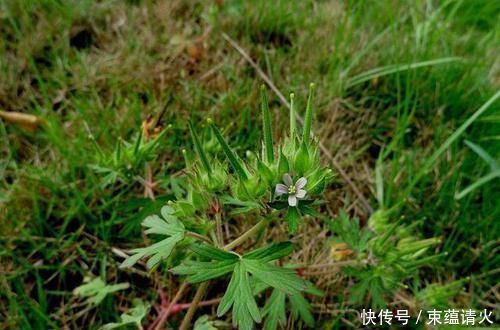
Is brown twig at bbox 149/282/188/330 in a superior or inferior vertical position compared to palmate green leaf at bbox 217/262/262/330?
inferior

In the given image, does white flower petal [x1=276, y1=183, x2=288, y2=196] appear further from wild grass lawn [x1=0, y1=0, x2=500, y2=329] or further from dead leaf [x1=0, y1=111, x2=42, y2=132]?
dead leaf [x1=0, y1=111, x2=42, y2=132]

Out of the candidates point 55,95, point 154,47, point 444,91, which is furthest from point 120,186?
point 444,91

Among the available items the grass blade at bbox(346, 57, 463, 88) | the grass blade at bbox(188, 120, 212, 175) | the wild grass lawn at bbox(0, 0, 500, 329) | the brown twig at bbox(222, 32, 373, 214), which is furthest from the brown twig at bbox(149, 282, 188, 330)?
the grass blade at bbox(346, 57, 463, 88)

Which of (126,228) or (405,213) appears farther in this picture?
(405,213)

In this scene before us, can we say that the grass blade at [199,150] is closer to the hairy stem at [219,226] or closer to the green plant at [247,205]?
the green plant at [247,205]

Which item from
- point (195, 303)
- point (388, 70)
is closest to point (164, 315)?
point (195, 303)

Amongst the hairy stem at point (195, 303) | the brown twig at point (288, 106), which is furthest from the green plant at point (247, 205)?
the brown twig at point (288, 106)

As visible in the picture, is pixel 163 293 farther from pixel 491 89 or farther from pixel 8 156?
pixel 491 89
